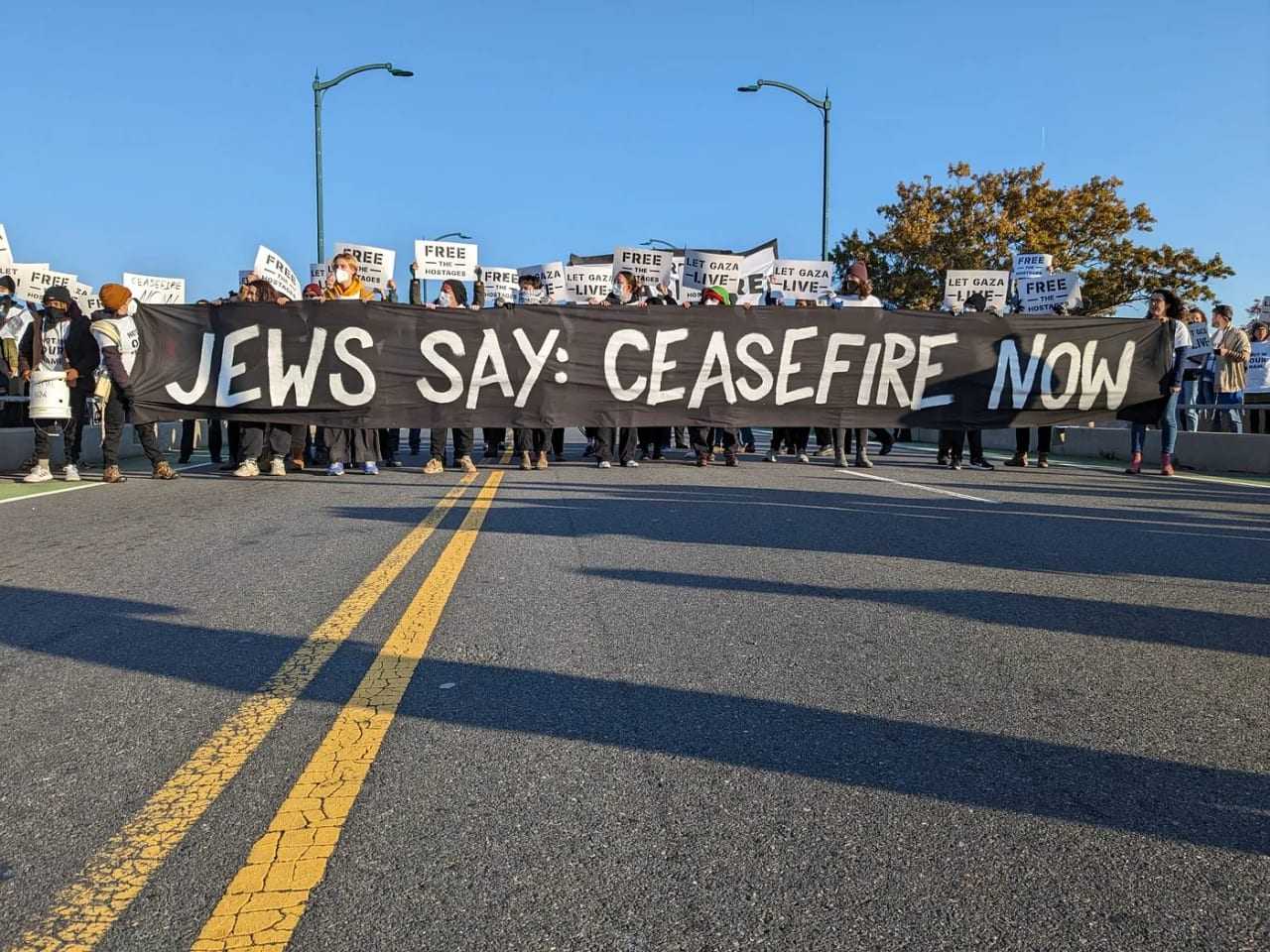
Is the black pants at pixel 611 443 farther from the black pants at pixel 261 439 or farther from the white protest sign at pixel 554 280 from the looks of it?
the white protest sign at pixel 554 280

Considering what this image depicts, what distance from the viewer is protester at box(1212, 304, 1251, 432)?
49.0 feet

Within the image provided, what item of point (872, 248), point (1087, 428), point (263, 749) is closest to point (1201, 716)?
point (263, 749)

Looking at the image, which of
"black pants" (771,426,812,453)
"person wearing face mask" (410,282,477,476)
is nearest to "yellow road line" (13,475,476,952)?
"person wearing face mask" (410,282,477,476)

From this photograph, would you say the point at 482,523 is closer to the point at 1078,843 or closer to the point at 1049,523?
the point at 1049,523

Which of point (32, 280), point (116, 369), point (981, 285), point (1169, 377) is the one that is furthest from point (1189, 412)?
point (32, 280)

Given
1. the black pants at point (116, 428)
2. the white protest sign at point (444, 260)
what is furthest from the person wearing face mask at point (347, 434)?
the white protest sign at point (444, 260)

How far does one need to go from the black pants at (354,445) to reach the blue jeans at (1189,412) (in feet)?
36.0

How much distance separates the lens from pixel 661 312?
41.9 ft

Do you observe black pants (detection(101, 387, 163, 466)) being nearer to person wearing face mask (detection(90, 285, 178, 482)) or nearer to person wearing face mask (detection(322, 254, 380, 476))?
person wearing face mask (detection(90, 285, 178, 482))

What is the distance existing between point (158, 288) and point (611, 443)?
39.1ft

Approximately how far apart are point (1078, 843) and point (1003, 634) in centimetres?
206

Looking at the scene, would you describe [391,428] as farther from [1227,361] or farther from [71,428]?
[1227,361]

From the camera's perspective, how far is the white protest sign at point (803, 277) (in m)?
20.6

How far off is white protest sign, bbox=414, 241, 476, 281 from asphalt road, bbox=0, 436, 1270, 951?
13.7 m
